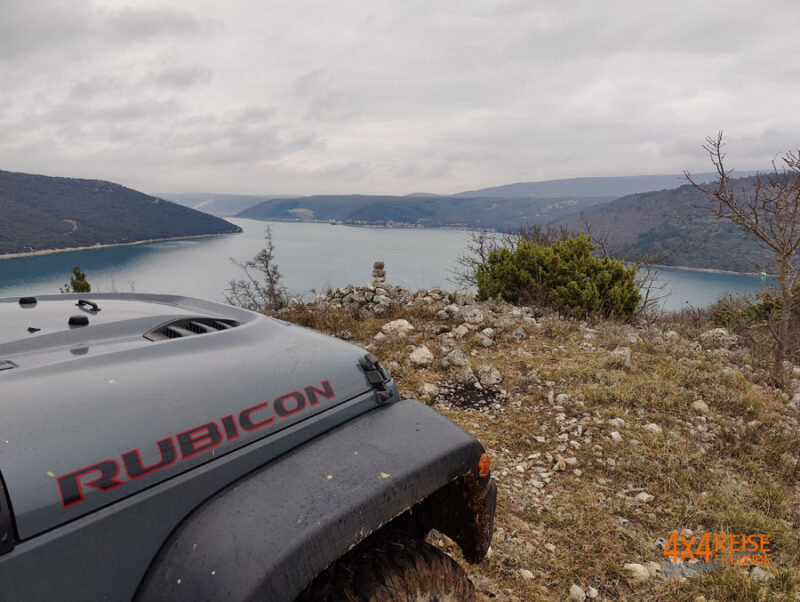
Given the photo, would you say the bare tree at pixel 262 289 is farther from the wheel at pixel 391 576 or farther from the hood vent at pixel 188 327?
the wheel at pixel 391 576

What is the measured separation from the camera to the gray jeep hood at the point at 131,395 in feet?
2.97

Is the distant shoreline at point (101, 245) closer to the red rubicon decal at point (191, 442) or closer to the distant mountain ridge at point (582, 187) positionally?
the red rubicon decal at point (191, 442)

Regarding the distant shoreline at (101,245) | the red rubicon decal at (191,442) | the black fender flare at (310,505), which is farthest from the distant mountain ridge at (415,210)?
the red rubicon decal at (191,442)

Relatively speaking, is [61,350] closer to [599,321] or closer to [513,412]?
[513,412]

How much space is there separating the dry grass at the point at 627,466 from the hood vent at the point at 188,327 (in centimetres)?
198

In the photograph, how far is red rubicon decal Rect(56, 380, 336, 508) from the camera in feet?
2.99

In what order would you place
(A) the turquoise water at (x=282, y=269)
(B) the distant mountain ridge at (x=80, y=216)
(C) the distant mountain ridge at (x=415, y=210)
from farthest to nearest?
(C) the distant mountain ridge at (x=415, y=210) < (B) the distant mountain ridge at (x=80, y=216) < (A) the turquoise water at (x=282, y=269)

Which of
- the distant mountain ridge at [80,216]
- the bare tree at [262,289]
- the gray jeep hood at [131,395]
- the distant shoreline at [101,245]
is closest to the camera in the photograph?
the gray jeep hood at [131,395]

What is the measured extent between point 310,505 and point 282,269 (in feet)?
116

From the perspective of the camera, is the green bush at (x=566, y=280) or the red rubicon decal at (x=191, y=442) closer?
the red rubicon decal at (x=191, y=442)

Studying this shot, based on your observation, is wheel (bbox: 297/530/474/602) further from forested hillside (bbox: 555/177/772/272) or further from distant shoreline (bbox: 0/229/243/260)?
distant shoreline (bbox: 0/229/243/260)

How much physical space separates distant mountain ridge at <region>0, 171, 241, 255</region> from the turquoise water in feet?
22.0

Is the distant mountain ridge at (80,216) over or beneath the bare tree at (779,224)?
over
